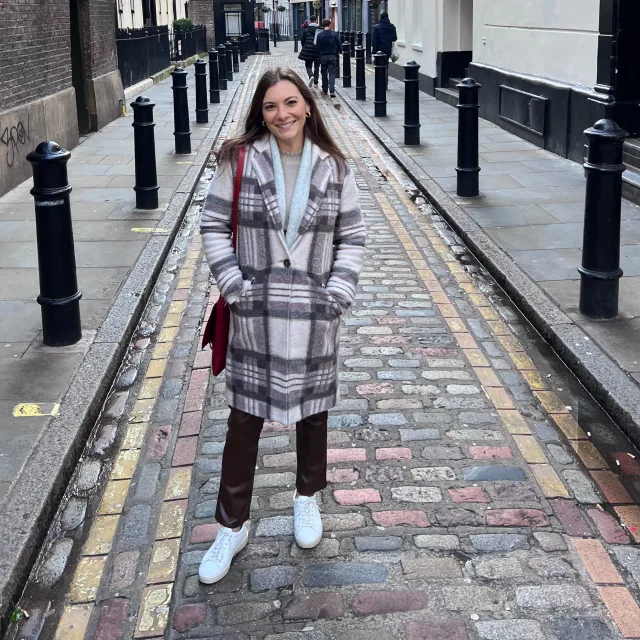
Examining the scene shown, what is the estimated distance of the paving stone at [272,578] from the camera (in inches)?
124

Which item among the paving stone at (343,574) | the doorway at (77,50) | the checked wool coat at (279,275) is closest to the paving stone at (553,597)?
the paving stone at (343,574)

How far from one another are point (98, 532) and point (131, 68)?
1866 centimetres

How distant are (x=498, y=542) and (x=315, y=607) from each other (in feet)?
2.53

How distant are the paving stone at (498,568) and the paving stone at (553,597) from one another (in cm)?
9

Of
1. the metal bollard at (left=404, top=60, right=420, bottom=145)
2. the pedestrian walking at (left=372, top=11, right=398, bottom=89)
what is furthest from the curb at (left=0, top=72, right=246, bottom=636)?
the pedestrian walking at (left=372, top=11, right=398, bottom=89)

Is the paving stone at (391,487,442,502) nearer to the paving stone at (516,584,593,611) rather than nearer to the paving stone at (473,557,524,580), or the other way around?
the paving stone at (473,557,524,580)

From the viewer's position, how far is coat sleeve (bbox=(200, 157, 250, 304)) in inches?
117

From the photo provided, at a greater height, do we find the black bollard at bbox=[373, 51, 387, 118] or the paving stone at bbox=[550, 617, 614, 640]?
the black bollard at bbox=[373, 51, 387, 118]

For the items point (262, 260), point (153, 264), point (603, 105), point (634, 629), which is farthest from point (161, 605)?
point (603, 105)

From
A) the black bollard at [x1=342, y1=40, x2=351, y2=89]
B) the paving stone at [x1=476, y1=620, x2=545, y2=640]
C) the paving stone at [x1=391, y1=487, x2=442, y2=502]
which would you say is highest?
the black bollard at [x1=342, y1=40, x2=351, y2=89]

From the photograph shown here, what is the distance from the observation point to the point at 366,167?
12039mm

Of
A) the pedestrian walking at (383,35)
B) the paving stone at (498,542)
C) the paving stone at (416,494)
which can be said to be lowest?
the paving stone at (498,542)

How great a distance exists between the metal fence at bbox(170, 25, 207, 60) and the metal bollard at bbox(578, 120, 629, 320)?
94.4 feet

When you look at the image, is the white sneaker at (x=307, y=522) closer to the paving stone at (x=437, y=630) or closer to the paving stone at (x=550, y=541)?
the paving stone at (x=437, y=630)
